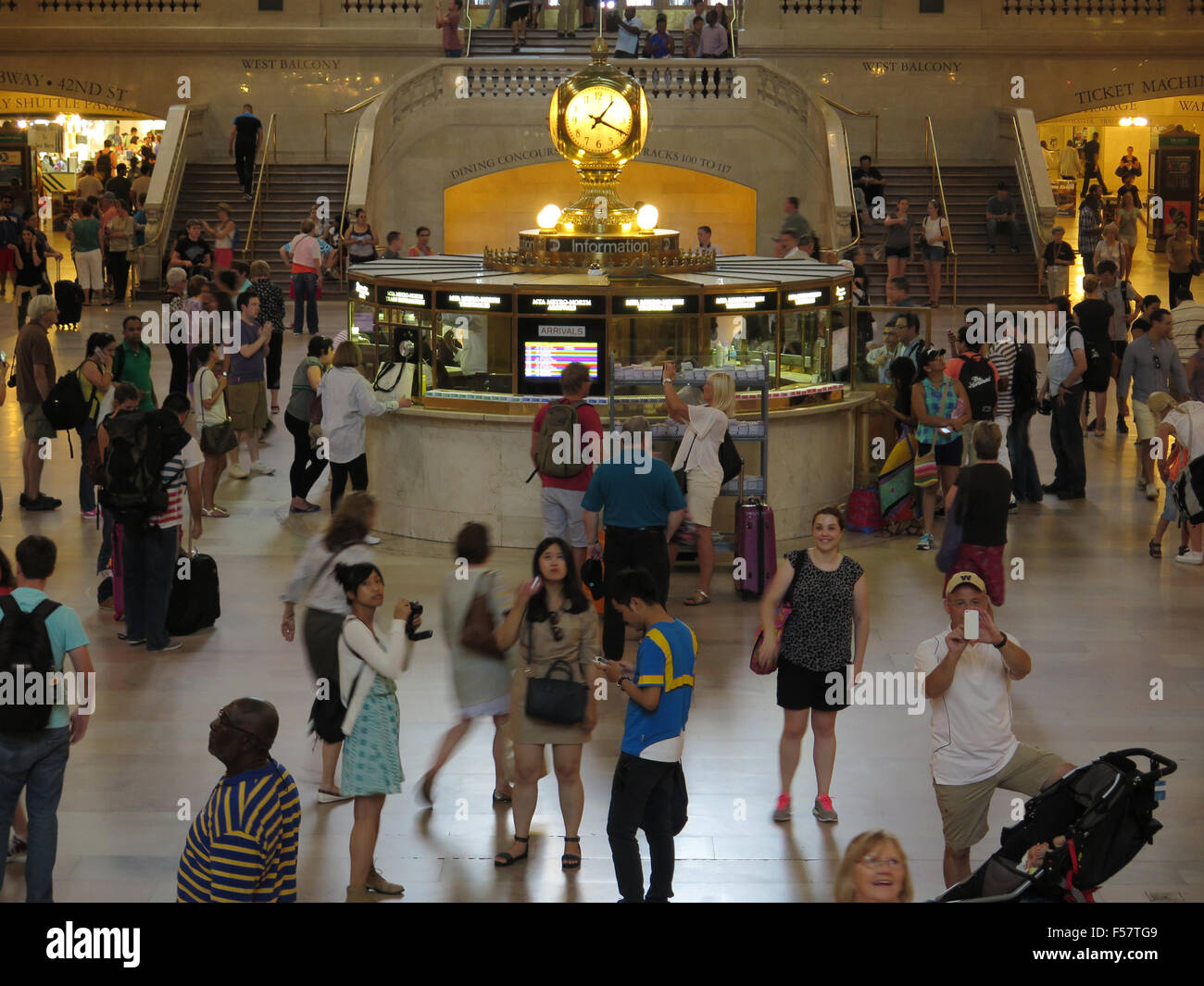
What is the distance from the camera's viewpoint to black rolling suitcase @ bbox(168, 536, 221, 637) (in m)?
11.3

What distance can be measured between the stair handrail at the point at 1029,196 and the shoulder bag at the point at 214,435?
17709mm

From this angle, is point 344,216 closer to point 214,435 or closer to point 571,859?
point 214,435

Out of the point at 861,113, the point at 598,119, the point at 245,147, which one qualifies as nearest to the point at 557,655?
the point at 598,119

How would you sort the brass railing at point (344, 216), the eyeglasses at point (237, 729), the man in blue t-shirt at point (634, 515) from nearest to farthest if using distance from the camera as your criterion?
the eyeglasses at point (237, 729)
the man in blue t-shirt at point (634, 515)
the brass railing at point (344, 216)

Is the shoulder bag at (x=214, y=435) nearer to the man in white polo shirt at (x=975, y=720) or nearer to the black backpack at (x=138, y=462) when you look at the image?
the black backpack at (x=138, y=462)

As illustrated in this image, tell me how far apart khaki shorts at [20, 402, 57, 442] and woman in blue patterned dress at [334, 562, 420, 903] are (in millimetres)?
7508

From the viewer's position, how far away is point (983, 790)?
283 inches

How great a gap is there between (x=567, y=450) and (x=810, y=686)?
3435mm

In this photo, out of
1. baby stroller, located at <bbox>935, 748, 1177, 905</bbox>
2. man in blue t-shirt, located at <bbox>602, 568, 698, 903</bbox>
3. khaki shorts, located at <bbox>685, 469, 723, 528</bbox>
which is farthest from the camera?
khaki shorts, located at <bbox>685, 469, 723, 528</bbox>

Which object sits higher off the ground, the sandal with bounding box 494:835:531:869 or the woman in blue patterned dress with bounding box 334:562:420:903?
the woman in blue patterned dress with bounding box 334:562:420:903

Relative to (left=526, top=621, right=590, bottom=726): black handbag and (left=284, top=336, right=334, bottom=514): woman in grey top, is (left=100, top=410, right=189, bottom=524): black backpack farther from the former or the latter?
(left=526, top=621, right=590, bottom=726): black handbag

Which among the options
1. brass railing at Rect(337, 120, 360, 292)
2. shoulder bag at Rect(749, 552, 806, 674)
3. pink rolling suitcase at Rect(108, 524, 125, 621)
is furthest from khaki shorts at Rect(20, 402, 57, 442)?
brass railing at Rect(337, 120, 360, 292)

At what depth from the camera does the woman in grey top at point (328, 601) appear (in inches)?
328

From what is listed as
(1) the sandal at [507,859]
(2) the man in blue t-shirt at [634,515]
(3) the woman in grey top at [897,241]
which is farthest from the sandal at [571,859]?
(3) the woman in grey top at [897,241]
